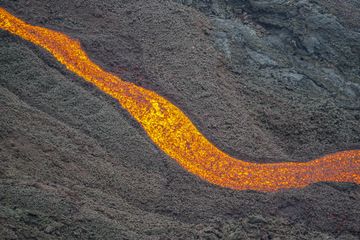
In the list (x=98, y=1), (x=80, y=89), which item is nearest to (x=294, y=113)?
(x=80, y=89)

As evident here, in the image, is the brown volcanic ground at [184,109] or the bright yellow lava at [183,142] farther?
the bright yellow lava at [183,142]

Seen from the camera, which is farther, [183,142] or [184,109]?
[184,109]

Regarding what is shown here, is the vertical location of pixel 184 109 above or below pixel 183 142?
above

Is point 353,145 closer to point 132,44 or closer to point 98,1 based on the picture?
point 132,44

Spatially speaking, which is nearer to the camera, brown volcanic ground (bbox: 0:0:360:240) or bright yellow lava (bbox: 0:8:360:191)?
brown volcanic ground (bbox: 0:0:360:240)
